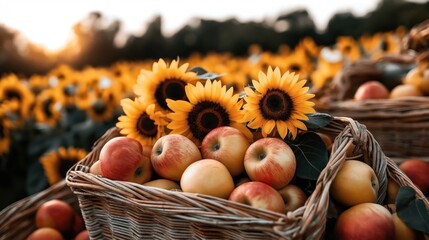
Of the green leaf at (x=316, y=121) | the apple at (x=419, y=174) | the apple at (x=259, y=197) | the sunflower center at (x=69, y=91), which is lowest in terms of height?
the sunflower center at (x=69, y=91)

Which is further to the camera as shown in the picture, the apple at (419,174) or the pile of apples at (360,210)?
the apple at (419,174)

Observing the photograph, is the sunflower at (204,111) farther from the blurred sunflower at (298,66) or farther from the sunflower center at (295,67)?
the sunflower center at (295,67)

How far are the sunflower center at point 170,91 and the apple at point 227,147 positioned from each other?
24 centimetres

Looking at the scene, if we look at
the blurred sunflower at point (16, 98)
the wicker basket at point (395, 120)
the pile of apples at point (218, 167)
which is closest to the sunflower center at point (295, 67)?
the wicker basket at point (395, 120)

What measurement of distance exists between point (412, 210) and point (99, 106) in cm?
236

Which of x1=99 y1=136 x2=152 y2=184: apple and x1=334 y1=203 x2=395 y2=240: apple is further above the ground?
x1=99 y1=136 x2=152 y2=184: apple

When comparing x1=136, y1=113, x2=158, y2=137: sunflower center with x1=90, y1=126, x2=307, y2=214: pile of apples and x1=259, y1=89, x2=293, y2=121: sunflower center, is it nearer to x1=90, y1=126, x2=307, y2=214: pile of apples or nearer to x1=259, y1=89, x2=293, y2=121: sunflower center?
x1=90, y1=126, x2=307, y2=214: pile of apples

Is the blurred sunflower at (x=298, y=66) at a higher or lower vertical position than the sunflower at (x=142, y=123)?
lower

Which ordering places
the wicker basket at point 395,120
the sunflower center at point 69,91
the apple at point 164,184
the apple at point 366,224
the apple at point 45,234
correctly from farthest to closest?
the sunflower center at point 69,91, the wicker basket at point 395,120, the apple at point 45,234, the apple at point 164,184, the apple at point 366,224

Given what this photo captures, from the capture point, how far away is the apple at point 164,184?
123 centimetres

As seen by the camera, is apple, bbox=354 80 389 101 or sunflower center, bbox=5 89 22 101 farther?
sunflower center, bbox=5 89 22 101

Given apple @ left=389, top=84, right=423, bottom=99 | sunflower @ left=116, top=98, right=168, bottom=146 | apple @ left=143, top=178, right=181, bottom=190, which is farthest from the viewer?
apple @ left=389, top=84, right=423, bottom=99

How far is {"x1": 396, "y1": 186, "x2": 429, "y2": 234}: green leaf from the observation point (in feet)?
3.67

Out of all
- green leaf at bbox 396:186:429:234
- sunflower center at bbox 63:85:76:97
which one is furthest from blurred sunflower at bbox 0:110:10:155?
green leaf at bbox 396:186:429:234
